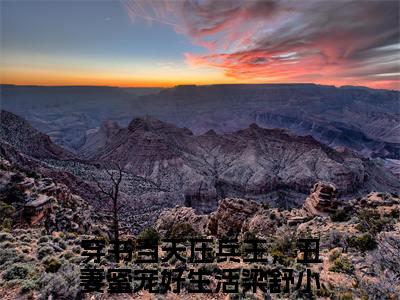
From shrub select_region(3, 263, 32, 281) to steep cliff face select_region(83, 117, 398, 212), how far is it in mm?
70007

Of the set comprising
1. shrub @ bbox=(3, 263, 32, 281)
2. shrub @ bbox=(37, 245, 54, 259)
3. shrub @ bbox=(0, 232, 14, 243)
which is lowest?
shrub @ bbox=(0, 232, 14, 243)

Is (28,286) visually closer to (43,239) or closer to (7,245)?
(7,245)

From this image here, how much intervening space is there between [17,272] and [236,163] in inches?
3813

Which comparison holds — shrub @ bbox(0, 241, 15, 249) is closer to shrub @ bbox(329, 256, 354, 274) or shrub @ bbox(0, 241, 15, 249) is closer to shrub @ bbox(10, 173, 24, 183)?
shrub @ bbox(329, 256, 354, 274)

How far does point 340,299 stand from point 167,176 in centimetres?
8251

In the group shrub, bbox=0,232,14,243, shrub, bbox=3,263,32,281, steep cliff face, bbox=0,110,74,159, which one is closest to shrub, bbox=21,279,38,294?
shrub, bbox=3,263,32,281

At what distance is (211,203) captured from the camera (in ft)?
273

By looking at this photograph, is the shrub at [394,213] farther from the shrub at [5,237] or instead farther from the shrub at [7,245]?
the shrub at [5,237]

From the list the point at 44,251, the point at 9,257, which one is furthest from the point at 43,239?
the point at 9,257

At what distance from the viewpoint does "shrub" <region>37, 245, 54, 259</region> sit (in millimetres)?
12830

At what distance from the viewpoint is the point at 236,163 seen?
105 m

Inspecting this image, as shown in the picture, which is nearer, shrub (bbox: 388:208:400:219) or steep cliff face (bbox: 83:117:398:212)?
shrub (bbox: 388:208:400:219)

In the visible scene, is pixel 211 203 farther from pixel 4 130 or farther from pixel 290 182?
pixel 4 130

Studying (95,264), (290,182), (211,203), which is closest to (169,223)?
(95,264)
